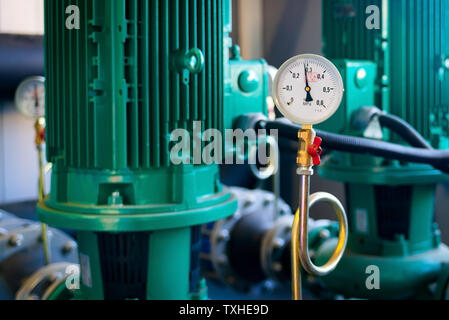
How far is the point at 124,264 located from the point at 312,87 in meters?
0.63

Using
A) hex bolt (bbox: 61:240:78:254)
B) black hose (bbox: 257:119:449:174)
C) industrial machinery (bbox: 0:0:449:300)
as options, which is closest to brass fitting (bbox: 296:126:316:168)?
industrial machinery (bbox: 0:0:449:300)

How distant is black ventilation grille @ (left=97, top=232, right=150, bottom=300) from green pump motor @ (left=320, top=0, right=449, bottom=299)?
0.82 meters

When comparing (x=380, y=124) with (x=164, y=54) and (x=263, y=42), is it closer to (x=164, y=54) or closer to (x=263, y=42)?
(x=164, y=54)

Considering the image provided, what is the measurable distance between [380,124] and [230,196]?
2.02 feet

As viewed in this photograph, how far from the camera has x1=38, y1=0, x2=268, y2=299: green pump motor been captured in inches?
53.3

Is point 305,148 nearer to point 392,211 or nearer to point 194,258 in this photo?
point 194,258

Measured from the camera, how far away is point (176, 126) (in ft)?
4.61

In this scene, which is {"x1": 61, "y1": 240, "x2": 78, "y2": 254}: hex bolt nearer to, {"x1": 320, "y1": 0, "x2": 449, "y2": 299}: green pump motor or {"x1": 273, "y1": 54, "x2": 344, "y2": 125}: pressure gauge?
{"x1": 320, "y1": 0, "x2": 449, "y2": 299}: green pump motor

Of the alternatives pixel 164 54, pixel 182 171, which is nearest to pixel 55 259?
pixel 182 171

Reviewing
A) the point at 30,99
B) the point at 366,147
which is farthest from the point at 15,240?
the point at 366,147

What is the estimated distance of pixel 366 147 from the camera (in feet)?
4.87

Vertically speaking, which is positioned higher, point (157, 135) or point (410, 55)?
point (410, 55)
